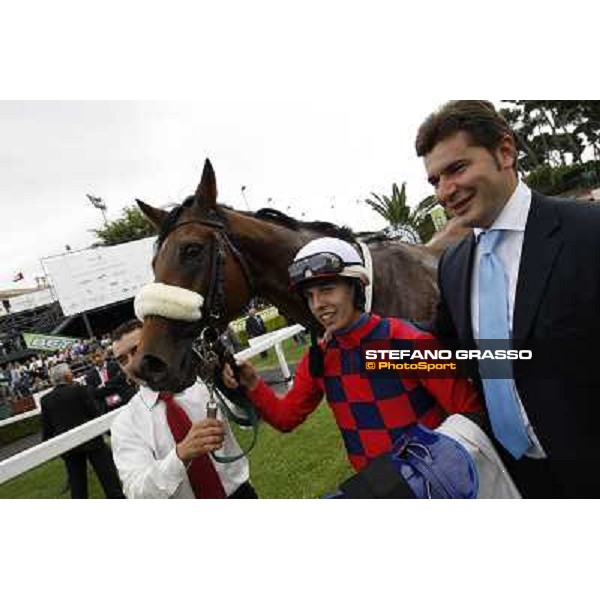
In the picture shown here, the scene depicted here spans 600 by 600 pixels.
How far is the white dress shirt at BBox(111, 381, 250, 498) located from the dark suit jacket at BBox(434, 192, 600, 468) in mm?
919

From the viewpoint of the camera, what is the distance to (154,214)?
5.58ft

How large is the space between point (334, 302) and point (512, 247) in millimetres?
459

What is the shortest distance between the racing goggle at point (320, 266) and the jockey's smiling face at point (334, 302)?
0.03 meters

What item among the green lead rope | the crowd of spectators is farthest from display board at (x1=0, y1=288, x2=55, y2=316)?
the green lead rope

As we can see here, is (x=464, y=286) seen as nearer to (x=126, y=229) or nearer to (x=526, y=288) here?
(x=526, y=288)

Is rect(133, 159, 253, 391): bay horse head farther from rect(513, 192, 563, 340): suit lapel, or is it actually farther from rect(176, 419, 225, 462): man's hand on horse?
rect(513, 192, 563, 340): suit lapel

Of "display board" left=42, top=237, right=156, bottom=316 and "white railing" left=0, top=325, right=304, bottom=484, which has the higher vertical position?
"display board" left=42, top=237, right=156, bottom=316

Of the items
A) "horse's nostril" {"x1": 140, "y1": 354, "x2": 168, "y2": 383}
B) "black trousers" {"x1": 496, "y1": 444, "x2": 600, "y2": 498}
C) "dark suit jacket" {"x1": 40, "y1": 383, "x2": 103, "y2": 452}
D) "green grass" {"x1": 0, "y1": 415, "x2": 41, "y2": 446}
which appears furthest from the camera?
"dark suit jacket" {"x1": 40, "y1": 383, "x2": 103, "y2": 452}

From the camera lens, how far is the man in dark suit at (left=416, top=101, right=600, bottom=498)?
108 cm

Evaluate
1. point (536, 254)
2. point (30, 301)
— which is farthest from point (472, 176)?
point (30, 301)

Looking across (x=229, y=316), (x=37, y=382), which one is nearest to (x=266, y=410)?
(x=229, y=316)

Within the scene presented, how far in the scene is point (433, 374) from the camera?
4.34 ft

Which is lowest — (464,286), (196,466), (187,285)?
(196,466)
